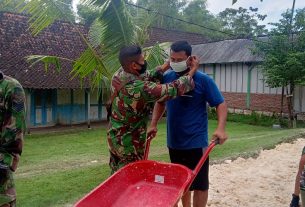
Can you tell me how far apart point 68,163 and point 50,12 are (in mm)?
4532

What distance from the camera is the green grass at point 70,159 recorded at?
589 cm

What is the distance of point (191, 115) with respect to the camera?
3.49 metres

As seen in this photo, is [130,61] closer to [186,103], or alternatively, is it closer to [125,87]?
[125,87]

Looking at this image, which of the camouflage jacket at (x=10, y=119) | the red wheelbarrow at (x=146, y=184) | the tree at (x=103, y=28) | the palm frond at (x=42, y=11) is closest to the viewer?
the camouflage jacket at (x=10, y=119)

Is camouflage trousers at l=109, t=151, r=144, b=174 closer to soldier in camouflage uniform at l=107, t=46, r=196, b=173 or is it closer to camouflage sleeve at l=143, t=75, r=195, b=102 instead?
soldier in camouflage uniform at l=107, t=46, r=196, b=173

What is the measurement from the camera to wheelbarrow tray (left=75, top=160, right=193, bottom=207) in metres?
3.04

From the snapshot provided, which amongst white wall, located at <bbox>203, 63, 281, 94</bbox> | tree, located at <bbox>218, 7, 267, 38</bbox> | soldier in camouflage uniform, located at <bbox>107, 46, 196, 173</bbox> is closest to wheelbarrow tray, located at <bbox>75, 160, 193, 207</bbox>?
soldier in camouflage uniform, located at <bbox>107, 46, 196, 173</bbox>

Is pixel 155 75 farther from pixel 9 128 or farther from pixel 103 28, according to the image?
pixel 103 28

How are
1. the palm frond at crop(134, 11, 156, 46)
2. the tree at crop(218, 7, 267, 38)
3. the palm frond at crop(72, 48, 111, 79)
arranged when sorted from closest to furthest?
1. the palm frond at crop(72, 48, 111, 79)
2. the palm frond at crop(134, 11, 156, 46)
3. the tree at crop(218, 7, 267, 38)

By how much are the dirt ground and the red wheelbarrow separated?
180 cm

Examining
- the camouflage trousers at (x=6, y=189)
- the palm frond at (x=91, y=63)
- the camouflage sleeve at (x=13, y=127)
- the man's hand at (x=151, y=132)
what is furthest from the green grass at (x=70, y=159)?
the camouflage sleeve at (x=13, y=127)

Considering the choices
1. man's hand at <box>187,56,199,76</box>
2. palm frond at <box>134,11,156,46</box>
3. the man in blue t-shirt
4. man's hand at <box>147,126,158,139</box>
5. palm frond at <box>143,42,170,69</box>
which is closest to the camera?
man's hand at <box>187,56,199,76</box>

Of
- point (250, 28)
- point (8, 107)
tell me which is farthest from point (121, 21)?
point (250, 28)

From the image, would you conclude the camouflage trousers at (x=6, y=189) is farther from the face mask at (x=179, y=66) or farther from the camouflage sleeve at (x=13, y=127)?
the face mask at (x=179, y=66)
